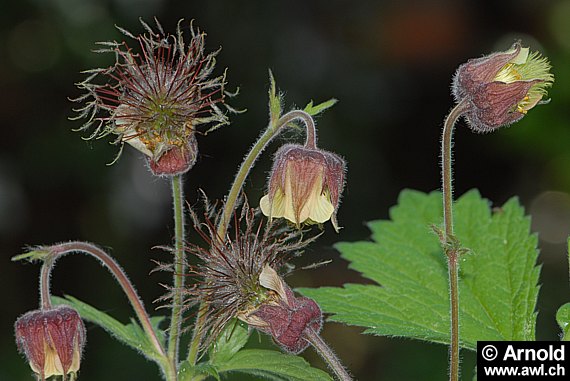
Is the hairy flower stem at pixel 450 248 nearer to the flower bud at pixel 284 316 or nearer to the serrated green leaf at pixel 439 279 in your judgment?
the serrated green leaf at pixel 439 279

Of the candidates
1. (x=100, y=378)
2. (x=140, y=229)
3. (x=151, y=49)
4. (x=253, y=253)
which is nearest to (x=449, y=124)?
(x=253, y=253)

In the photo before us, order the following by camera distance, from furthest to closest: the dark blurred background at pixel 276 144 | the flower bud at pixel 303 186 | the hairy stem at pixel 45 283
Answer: the dark blurred background at pixel 276 144
the hairy stem at pixel 45 283
the flower bud at pixel 303 186

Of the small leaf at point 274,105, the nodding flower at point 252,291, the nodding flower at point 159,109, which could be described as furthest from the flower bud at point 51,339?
the small leaf at point 274,105

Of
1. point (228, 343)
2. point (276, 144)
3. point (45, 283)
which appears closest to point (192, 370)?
point (228, 343)

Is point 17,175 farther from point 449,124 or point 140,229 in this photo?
point 449,124

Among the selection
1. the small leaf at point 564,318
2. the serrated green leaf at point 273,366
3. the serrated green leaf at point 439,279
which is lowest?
the serrated green leaf at point 273,366
